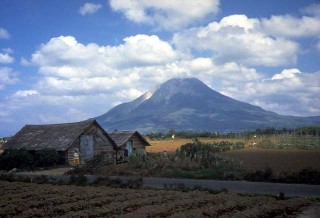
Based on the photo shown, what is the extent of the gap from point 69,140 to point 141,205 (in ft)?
83.5

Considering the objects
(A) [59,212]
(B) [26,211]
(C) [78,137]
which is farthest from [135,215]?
(C) [78,137]

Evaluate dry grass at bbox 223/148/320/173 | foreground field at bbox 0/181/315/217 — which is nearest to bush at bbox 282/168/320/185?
dry grass at bbox 223/148/320/173

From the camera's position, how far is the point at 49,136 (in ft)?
135

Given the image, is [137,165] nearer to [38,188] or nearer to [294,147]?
[38,188]

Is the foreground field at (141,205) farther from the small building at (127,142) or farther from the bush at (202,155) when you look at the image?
the small building at (127,142)

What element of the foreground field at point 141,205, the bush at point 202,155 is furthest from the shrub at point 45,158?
the foreground field at point 141,205

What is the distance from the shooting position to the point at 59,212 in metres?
13.6

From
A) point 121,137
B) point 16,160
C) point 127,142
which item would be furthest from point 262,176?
point 121,137

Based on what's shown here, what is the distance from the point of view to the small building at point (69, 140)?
1523 inches

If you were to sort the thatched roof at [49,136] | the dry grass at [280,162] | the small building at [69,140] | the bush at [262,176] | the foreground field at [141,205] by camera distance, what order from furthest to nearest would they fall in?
the thatched roof at [49,136] < the small building at [69,140] < the dry grass at [280,162] < the bush at [262,176] < the foreground field at [141,205]

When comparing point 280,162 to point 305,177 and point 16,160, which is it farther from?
point 16,160

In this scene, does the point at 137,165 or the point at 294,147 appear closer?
the point at 137,165

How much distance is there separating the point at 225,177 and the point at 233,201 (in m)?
9.38

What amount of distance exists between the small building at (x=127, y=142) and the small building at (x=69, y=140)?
1312mm
